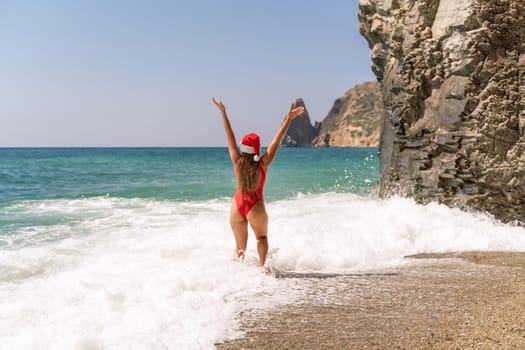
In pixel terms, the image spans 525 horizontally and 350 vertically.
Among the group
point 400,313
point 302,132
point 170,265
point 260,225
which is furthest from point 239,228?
point 302,132

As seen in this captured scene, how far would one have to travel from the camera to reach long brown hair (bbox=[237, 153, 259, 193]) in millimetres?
5155

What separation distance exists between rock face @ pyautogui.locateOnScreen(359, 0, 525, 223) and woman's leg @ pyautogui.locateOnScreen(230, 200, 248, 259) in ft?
15.1

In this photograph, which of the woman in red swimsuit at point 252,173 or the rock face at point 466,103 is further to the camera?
the rock face at point 466,103

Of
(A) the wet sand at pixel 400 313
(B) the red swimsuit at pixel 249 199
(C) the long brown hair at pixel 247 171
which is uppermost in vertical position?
(C) the long brown hair at pixel 247 171

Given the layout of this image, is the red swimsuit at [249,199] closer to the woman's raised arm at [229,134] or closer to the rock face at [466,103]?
the woman's raised arm at [229,134]

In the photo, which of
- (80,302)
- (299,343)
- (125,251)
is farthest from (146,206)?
(299,343)

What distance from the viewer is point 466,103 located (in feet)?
26.6

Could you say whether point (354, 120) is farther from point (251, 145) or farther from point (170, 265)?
point (170, 265)

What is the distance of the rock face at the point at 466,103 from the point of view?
791 cm

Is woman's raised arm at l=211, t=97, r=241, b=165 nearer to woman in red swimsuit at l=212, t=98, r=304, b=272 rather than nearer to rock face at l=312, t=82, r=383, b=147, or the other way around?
woman in red swimsuit at l=212, t=98, r=304, b=272

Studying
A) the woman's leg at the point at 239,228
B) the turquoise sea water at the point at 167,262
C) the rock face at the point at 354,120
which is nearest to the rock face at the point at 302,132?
the rock face at the point at 354,120

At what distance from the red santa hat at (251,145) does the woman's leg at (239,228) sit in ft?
2.42

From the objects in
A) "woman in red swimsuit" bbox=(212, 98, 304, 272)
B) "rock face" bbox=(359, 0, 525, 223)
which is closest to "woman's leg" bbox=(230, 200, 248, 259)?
"woman in red swimsuit" bbox=(212, 98, 304, 272)

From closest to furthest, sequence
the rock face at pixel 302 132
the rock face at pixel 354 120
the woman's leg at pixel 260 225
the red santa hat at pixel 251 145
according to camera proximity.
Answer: the red santa hat at pixel 251 145
the woman's leg at pixel 260 225
the rock face at pixel 354 120
the rock face at pixel 302 132
